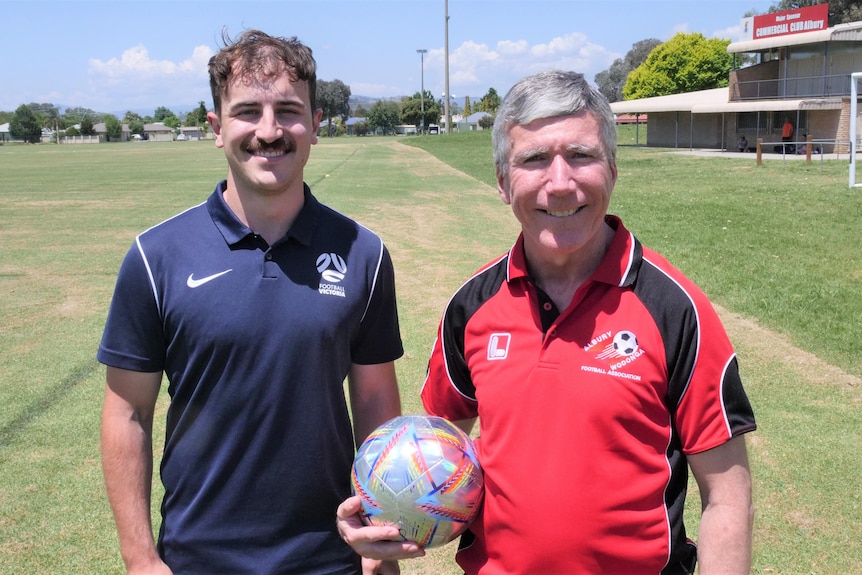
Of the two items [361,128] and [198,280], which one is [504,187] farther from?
[361,128]

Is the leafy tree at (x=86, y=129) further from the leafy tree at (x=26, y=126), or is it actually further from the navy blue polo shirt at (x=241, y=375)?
the navy blue polo shirt at (x=241, y=375)

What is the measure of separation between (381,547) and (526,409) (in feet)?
2.09

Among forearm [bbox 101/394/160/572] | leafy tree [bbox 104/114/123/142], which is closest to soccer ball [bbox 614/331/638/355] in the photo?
forearm [bbox 101/394/160/572]

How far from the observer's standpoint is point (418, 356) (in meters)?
7.86

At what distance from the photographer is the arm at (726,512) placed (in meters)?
2.26

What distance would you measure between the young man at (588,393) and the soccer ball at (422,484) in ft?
0.18

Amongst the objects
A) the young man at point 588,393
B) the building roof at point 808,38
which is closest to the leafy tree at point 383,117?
the building roof at point 808,38

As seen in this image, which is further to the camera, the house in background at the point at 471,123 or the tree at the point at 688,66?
the house in background at the point at 471,123

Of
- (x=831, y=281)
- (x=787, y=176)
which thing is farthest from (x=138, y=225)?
(x=787, y=176)

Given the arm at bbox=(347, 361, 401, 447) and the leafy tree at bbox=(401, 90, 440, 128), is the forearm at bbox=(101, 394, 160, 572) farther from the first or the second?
the leafy tree at bbox=(401, 90, 440, 128)

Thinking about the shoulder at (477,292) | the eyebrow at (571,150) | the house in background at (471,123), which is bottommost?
the shoulder at (477,292)

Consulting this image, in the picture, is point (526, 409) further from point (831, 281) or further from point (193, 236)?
point (831, 281)

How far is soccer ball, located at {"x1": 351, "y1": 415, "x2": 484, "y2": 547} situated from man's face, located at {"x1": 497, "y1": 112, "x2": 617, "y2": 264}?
2.35 feet

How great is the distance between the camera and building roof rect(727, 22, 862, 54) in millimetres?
40281
